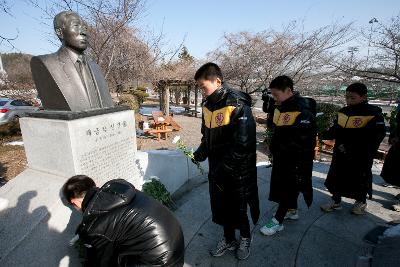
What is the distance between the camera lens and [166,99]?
16.7 metres

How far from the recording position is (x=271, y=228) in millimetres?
2926

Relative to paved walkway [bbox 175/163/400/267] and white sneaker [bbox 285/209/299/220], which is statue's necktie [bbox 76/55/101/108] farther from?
white sneaker [bbox 285/209/299/220]

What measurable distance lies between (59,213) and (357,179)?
11.2 feet

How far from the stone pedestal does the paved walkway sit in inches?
47.5

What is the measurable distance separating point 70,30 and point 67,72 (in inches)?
17.2

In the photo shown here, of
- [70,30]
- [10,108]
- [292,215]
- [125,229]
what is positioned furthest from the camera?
[10,108]

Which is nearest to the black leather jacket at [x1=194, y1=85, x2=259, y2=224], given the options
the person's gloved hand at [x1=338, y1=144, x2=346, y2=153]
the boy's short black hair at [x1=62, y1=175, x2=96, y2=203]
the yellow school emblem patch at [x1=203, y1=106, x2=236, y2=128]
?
the yellow school emblem patch at [x1=203, y1=106, x2=236, y2=128]

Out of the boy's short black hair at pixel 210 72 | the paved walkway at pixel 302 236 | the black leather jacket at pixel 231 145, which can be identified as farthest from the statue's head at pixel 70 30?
the paved walkway at pixel 302 236

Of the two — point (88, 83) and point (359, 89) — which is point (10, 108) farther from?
point (359, 89)

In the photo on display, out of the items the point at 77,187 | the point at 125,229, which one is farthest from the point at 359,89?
the point at 77,187

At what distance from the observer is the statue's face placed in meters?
2.67

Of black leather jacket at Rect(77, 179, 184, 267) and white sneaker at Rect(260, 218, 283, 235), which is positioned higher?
black leather jacket at Rect(77, 179, 184, 267)

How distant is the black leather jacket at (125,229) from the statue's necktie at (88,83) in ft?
5.07

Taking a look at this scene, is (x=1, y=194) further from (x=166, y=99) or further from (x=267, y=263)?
(x=166, y=99)
